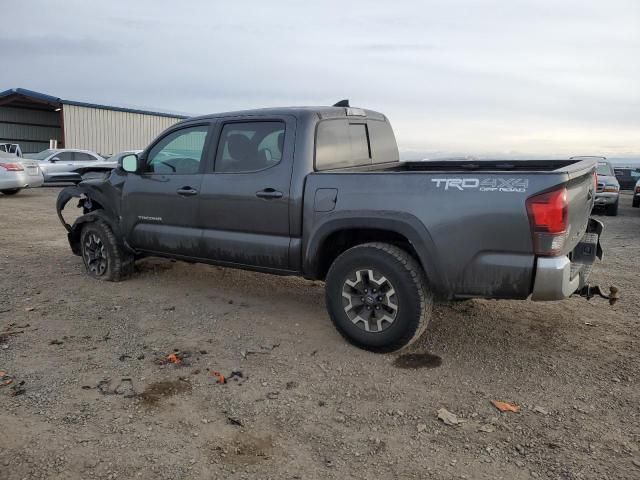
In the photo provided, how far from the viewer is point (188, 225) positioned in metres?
5.33

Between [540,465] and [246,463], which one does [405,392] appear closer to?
[540,465]

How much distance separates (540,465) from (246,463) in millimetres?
1522

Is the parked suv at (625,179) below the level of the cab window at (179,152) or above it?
below

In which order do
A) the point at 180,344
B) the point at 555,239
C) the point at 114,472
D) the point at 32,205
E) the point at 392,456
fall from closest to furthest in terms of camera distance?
1. the point at 114,472
2. the point at 392,456
3. the point at 555,239
4. the point at 180,344
5. the point at 32,205

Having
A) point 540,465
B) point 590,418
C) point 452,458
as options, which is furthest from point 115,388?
point 590,418

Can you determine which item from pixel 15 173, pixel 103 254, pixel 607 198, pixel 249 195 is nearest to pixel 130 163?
pixel 103 254

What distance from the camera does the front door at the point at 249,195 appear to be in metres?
4.63

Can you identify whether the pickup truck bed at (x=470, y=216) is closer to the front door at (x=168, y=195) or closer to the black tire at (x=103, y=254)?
the front door at (x=168, y=195)

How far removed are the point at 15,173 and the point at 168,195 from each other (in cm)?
1215

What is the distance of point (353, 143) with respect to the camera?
5.15 metres

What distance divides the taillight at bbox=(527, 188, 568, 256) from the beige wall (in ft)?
88.3

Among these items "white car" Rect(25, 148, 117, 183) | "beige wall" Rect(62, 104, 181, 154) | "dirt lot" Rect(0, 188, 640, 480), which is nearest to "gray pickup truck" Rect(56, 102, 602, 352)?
"dirt lot" Rect(0, 188, 640, 480)

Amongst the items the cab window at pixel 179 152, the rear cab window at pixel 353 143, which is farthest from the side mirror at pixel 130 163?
the rear cab window at pixel 353 143

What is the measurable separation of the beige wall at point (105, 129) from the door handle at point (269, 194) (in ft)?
→ 81.8
